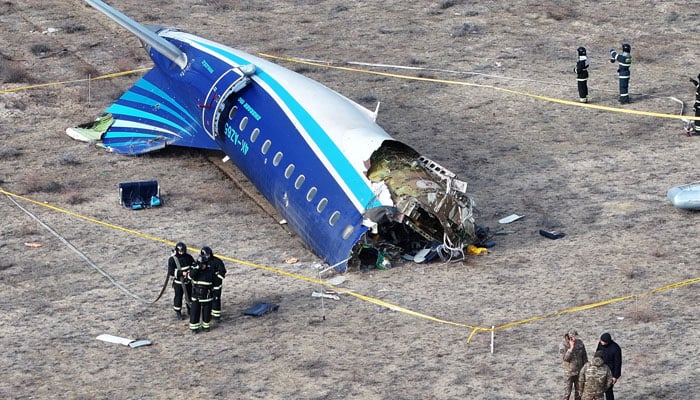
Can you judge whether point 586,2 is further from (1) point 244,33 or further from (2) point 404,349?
(2) point 404,349

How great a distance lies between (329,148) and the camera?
28.1 metres

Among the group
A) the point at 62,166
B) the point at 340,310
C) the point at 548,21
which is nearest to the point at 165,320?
the point at 340,310

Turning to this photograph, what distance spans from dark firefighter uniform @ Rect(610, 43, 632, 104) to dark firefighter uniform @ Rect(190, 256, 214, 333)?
56.0 feet

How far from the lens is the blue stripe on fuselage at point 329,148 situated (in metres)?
26.9

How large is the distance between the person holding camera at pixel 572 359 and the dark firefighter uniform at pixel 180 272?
7.65 metres

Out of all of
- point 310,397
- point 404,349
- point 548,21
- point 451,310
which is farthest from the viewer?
point 548,21

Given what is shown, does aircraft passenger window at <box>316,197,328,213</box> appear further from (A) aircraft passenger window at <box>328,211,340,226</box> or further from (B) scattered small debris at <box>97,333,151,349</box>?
(B) scattered small debris at <box>97,333,151,349</box>

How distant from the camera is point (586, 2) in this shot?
46281mm

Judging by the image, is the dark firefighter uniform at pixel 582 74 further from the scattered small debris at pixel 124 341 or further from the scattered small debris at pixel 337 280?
the scattered small debris at pixel 124 341

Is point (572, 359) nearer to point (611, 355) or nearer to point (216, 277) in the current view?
point (611, 355)

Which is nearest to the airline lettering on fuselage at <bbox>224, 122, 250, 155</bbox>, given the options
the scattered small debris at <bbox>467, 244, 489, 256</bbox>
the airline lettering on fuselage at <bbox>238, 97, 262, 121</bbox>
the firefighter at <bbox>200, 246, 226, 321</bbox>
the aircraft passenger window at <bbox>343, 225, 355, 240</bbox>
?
the airline lettering on fuselage at <bbox>238, 97, 262, 121</bbox>

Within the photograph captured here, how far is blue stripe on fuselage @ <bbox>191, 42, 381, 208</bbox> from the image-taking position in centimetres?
2686

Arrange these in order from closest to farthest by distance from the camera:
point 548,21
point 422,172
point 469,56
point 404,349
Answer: point 404,349, point 422,172, point 469,56, point 548,21

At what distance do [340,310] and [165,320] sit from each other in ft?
11.2
